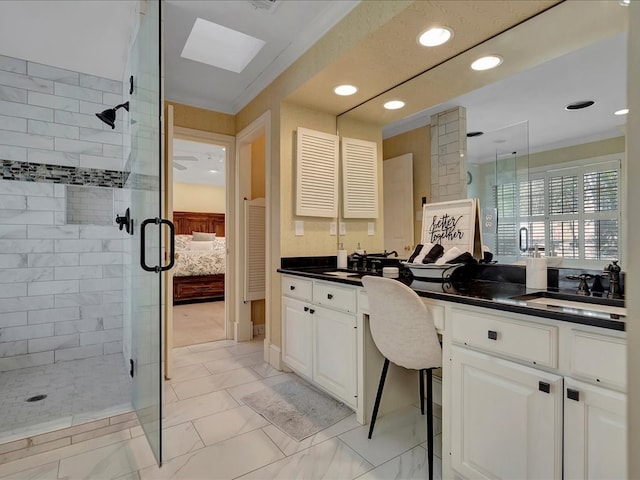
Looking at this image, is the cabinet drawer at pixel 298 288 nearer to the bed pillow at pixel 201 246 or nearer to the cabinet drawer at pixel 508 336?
the cabinet drawer at pixel 508 336

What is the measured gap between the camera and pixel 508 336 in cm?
126

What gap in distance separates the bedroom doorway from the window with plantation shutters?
8.05 ft

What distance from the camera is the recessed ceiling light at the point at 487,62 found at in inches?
76.5

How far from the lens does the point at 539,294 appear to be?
1.51 metres

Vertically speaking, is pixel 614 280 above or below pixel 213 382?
above

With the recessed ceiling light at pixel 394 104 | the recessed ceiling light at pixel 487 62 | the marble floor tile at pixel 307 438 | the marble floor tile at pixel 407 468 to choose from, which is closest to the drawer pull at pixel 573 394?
the marble floor tile at pixel 407 468

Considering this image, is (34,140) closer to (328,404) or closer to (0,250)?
(0,250)

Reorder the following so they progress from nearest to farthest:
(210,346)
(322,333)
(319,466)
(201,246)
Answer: (319,466)
(322,333)
(210,346)
(201,246)

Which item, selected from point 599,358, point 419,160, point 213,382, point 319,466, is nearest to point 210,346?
Result: point 213,382

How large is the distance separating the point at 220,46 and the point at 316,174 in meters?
1.28

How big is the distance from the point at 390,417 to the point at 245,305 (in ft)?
7.08

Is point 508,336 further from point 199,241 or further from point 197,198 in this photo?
point 197,198

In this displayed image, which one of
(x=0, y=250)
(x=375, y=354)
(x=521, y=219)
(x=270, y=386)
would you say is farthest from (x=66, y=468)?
(x=521, y=219)

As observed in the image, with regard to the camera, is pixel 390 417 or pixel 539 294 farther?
pixel 390 417
